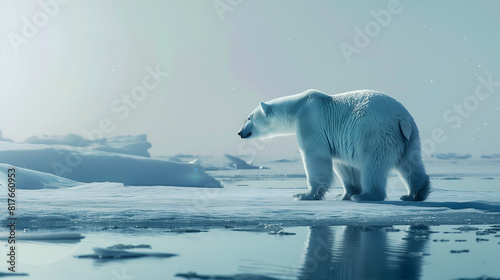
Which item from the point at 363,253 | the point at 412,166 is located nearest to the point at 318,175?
the point at 412,166

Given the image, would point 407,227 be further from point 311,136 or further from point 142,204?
point 142,204

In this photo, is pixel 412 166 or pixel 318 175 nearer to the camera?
pixel 412 166

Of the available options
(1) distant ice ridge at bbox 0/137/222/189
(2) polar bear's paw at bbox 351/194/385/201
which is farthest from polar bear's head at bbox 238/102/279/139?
(1) distant ice ridge at bbox 0/137/222/189

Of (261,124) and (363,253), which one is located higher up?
(261,124)

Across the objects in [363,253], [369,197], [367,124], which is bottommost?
[363,253]

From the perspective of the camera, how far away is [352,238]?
5957 millimetres

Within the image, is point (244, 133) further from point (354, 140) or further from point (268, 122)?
point (354, 140)

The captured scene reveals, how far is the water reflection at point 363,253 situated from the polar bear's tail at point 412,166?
2.16 m

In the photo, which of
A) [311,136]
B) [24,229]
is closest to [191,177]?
[311,136]

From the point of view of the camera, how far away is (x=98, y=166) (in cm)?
2241

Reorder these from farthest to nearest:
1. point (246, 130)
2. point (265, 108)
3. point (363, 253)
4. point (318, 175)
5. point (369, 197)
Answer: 1. point (246, 130)
2. point (265, 108)
3. point (318, 175)
4. point (369, 197)
5. point (363, 253)

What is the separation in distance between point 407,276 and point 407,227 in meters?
3.03

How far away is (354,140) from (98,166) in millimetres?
15409

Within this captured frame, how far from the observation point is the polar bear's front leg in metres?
9.09
